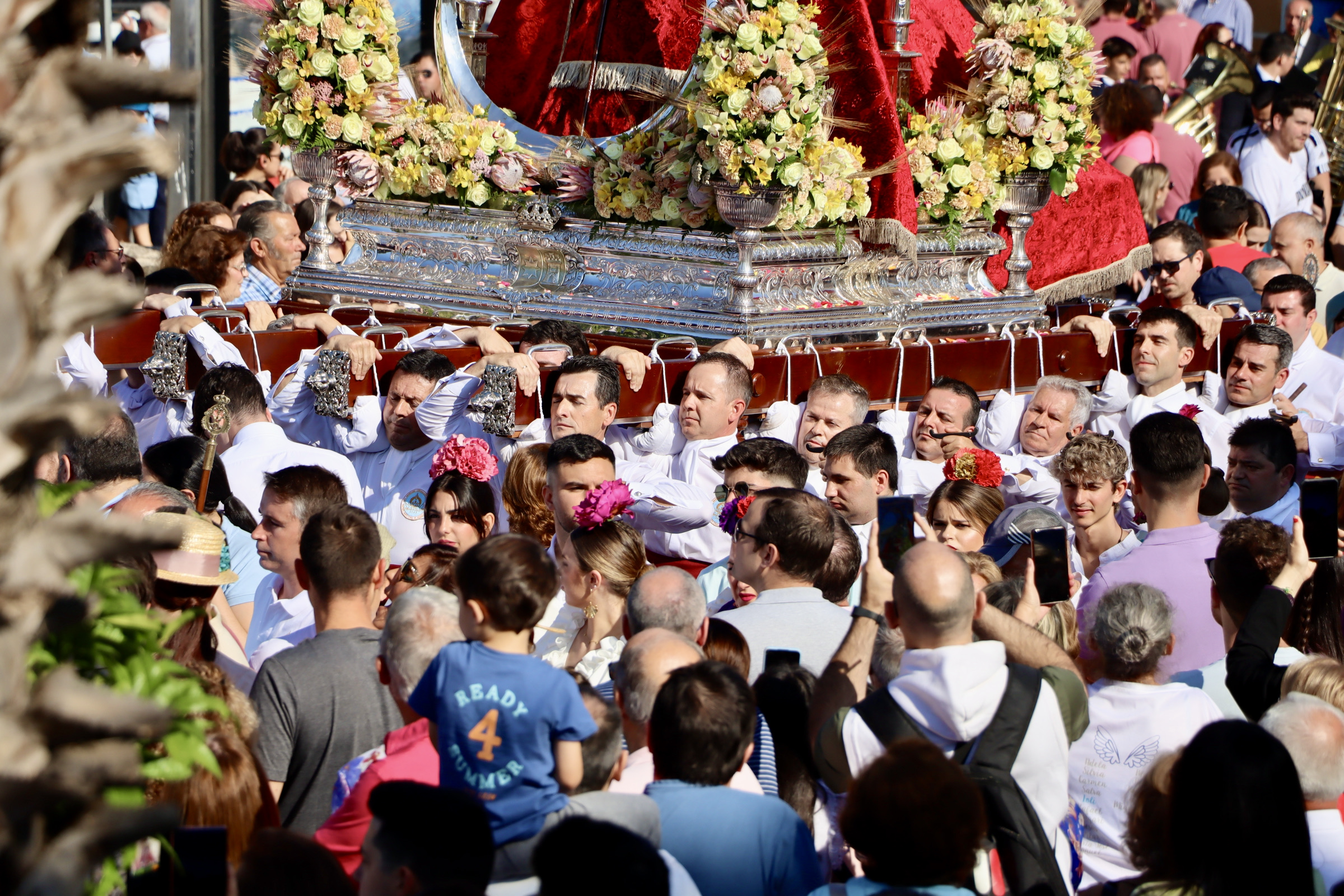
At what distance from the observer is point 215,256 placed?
23.4 feet

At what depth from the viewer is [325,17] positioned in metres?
7.25

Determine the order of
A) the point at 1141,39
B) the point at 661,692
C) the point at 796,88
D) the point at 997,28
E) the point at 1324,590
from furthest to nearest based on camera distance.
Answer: the point at 1141,39, the point at 997,28, the point at 796,88, the point at 1324,590, the point at 661,692

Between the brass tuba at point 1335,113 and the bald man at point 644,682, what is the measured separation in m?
9.96

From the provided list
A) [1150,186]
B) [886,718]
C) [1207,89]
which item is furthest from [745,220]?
[1207,89]

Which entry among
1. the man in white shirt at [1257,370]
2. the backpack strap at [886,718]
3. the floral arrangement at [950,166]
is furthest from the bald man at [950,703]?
the floral arrangement at [950,166]

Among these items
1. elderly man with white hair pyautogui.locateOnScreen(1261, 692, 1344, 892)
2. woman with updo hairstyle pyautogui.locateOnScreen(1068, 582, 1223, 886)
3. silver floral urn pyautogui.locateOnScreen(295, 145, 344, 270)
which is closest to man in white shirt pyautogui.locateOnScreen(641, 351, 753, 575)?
woman with updo hairstyle pyautogui.locateOnScreen(1068, 582, 1223, 886)

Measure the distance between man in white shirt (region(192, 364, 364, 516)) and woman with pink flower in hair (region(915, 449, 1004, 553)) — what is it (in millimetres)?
1872

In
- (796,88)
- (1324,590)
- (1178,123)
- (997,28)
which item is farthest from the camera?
(1178,123)

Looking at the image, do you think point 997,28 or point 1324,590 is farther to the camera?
point 997,28

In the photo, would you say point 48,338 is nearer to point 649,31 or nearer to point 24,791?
point 24,791

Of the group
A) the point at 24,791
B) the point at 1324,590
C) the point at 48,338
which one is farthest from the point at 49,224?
the point at 1324,590

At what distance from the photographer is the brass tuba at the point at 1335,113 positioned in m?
11.6

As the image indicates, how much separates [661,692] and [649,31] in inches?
206

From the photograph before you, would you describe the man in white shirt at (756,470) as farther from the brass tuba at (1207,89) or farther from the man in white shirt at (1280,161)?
the brass tuba at (1207,89)
